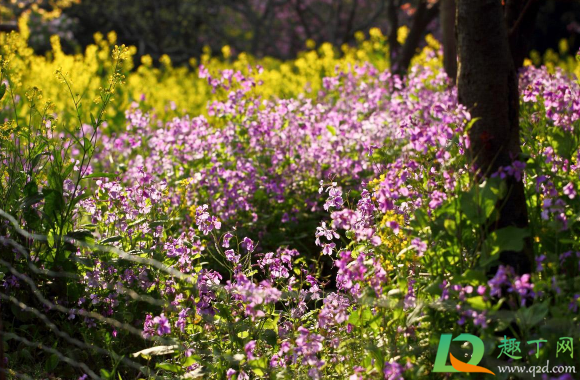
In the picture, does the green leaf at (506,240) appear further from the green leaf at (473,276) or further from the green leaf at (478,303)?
the green leaf at (478,303)

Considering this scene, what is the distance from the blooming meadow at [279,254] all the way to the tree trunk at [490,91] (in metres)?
0.09

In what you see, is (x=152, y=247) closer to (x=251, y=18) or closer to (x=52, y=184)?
(x=52, y=184)

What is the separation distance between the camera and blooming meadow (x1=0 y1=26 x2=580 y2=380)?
107 inches

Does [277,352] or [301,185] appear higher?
[301,185]

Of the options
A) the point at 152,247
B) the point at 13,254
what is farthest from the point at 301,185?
the point at 13,254

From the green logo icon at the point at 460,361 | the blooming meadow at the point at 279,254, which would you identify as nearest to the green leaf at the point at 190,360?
the blooming meadow at the point at 279,254

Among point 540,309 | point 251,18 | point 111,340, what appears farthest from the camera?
point 251,18

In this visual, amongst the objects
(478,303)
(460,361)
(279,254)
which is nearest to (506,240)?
(478,303)

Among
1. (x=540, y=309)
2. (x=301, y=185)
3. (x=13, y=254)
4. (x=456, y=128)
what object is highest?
(x=301, y=185)

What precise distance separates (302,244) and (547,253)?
2.25 meters

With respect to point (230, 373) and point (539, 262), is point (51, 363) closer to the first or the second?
point (230, 373)

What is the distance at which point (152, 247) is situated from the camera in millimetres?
3750

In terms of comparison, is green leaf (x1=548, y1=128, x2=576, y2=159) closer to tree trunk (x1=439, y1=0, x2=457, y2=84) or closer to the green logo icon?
the green logo icon

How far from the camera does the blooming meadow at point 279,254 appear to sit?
107 inches
